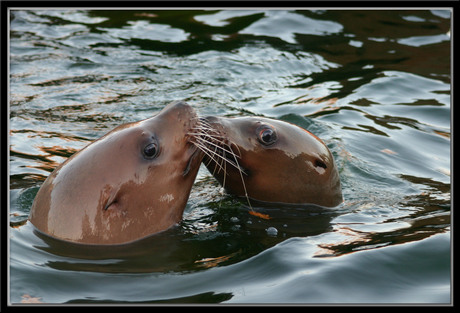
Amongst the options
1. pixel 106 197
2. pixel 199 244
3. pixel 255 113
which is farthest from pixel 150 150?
pixel 255 113

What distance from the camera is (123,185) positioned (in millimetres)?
4441

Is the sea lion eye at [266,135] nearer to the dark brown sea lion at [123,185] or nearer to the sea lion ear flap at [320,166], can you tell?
the sea lion ear flap at [320,166]

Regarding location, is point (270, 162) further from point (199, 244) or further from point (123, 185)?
point (123, 185)

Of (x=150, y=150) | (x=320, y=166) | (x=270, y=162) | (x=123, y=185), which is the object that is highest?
(x=150, y=150)

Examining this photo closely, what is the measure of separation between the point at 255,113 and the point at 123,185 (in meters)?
4.32

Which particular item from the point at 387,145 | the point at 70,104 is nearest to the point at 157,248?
the point at 387,145

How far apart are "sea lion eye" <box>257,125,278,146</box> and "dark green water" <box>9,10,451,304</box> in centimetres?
57

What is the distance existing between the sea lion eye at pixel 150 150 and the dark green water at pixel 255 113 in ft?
1.89

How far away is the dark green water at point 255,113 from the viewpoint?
3.90 m

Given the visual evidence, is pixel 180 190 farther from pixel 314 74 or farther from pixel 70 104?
pixel 314 74

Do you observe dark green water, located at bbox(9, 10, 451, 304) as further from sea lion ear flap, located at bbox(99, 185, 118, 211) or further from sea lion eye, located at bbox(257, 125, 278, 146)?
sea lion eye, located at bbox(257, 125, 278, 146)

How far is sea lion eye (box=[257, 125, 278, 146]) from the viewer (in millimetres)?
5156

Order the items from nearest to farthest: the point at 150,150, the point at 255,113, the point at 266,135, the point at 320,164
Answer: the point at 150,150
the point at 266,135
the point at 320,164
the point at 255,113

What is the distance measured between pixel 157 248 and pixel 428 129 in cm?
491
